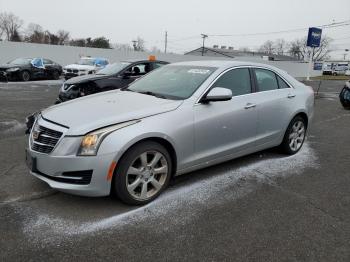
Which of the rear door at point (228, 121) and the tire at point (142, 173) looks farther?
the rear door at point (228, 121)

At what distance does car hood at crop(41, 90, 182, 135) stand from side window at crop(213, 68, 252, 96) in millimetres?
840

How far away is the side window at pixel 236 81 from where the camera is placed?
4598 mm

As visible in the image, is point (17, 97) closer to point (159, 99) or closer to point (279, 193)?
point (159, 99)

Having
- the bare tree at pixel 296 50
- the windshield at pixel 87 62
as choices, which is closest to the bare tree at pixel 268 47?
the bare tree at pixel 296 50

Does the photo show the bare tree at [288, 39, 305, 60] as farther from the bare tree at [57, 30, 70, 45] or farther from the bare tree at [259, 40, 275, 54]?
the bare tree at [57, 30, 70, 45]

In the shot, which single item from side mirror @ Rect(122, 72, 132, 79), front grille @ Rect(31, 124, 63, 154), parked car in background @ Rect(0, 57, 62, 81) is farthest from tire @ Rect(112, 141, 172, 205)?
parked car in background @ Rect(0, 57, 62, 81)

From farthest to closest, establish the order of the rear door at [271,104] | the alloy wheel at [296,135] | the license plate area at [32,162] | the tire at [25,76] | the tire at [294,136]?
1. the tire at [25,76]
2. the alloy wheel at [296,135]
3. the tire at [294,136]
4. the rear door at [271,104]
5. the license plate area at [32,162]

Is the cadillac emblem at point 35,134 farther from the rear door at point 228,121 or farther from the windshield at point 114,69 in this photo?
the windshield at point 114,69

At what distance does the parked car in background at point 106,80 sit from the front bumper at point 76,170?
5663 millimetres

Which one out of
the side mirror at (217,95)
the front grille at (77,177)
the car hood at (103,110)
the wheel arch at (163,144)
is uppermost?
the side mirror at (217,95)

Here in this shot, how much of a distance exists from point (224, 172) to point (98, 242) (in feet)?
7.62

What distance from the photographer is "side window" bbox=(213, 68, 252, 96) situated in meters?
4.60

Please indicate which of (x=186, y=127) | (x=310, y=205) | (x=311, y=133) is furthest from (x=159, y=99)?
(x=311, y=133)

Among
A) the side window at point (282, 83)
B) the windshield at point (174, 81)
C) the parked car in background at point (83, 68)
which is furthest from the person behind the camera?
the parked car in background at point (83, 68)
